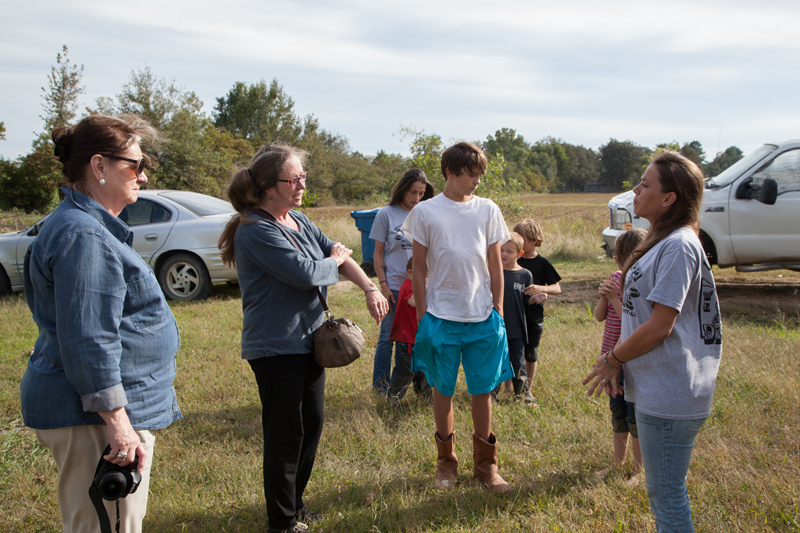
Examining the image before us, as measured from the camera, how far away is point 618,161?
335 feet

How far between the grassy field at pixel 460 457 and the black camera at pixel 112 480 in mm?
1282

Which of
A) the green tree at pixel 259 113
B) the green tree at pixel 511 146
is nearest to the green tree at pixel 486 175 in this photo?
the green tree at pixel 259 113

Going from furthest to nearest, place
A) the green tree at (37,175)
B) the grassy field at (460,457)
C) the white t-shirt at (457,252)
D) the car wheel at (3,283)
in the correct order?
the green tree at (37,175)
the car wheel at (3,283)
the white t-shirt at (457,252)
the grassy field at (460,457)

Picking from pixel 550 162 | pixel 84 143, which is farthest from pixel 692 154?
pixel 550 162

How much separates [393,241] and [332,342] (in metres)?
2.08

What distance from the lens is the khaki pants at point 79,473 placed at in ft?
5.98

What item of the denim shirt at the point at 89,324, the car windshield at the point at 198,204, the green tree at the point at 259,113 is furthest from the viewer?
the green tree at the point at 259,113

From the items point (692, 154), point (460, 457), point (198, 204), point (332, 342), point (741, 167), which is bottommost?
point (460, 457)

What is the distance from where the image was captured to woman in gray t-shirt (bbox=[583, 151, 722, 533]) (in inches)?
80.3

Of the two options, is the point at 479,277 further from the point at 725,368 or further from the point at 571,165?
the point at 571,165

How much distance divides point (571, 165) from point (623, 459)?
12337 cm

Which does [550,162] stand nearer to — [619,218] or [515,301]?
[619,218]

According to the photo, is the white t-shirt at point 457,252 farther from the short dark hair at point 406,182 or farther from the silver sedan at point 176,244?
the silver sedan at point 176,244

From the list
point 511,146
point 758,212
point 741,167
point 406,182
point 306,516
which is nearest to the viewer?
point 306,516
